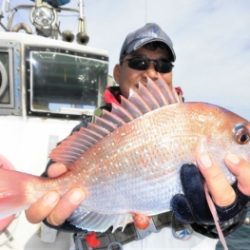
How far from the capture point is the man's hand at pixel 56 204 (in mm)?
2385

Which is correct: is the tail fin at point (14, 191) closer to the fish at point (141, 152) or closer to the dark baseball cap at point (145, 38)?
the fish at point (141, 152)

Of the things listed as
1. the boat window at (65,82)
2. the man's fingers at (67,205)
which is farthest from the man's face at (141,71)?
the boat window at (65,82)

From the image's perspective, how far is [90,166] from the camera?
242 centimetres

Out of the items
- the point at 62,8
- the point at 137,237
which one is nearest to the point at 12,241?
the point at 137,237

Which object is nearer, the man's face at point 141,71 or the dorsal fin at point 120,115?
the dorsal fin at point 120,115

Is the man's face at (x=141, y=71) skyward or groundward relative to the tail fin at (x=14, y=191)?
skyward

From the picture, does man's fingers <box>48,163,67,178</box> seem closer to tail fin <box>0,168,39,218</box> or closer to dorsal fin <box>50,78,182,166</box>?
dorsal fin <box>50,78,182,166</box>

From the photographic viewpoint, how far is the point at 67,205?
2.41 metres

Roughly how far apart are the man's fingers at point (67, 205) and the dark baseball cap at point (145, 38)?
1.44m

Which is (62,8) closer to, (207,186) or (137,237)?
(137,237)

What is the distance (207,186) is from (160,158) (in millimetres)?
381

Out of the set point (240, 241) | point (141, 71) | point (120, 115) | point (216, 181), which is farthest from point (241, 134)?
point (240, 241)

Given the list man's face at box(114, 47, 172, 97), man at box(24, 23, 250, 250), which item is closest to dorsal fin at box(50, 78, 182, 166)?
man at box(24, 23, 250, 250)

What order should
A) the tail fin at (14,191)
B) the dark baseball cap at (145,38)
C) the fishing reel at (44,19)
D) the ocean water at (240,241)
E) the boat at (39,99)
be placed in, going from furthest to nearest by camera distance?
the ocean water at (240,241), the fishing reel at (44,19), the boat at (39,99), the dark baseball cap at (145,38), the tail fin at (14,191)
